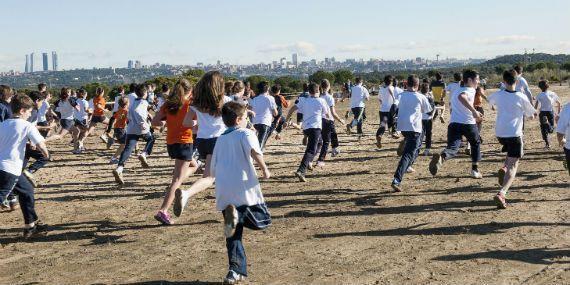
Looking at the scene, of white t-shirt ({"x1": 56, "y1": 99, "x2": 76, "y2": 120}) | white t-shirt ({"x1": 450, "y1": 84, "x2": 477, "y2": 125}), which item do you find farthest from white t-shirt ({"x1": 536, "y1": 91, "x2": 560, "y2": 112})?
white t-shirt ({"x1": 56, "y1": 99, "x2": 76, "y2": 120})

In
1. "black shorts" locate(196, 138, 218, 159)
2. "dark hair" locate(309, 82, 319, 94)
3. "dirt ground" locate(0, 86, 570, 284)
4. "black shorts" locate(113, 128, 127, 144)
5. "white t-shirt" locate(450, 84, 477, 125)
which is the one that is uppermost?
"dark hair" locate(309, 82, 319, 94)

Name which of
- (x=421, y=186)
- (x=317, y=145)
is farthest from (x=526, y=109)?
(x=317, y=145)

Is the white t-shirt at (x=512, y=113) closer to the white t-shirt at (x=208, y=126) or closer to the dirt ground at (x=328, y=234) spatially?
the dirt ground at (x=328, y=234)

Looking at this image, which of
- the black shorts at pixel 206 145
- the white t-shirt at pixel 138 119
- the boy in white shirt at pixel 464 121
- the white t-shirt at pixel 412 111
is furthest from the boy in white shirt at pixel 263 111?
the black shorts at pixel 206 145

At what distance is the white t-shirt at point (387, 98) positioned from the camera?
16578 millimetres

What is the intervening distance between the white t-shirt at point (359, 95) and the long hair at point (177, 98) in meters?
10.5

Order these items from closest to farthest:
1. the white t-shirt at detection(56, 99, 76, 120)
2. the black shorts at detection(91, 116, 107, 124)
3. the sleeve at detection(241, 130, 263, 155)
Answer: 1. the sleeve at detection(241, 130, 263, 155)
2. the white t-shirt at detection(56, 99, 76, 120)
3. the black shorts at detection(91, 116, 107, 124)

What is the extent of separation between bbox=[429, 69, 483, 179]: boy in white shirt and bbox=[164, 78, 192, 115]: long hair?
4297 mm

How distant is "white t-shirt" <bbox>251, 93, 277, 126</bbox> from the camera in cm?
1277

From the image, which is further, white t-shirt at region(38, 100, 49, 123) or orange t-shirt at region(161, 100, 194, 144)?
white t-shirt at region(38, 100, 49, 123)

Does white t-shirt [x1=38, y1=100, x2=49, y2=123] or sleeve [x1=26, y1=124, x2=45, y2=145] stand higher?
sleeve [x1=26, y1=124, x2=45, y2=145]

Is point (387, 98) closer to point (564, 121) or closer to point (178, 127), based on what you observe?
point (564, 121)

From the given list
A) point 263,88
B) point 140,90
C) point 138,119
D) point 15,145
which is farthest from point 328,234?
point 263,88

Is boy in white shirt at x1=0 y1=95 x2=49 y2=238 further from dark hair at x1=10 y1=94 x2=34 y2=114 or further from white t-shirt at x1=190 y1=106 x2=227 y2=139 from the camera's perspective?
white t-shirt at x1=190 y1=106 x2=227 y2=139
